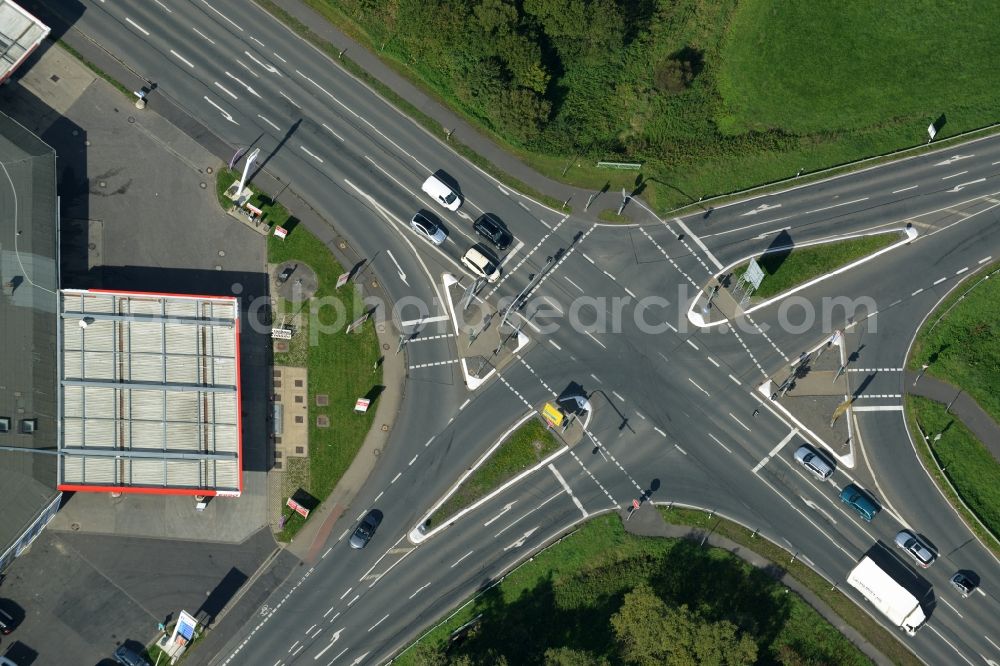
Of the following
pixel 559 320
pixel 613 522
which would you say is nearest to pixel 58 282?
pixel 559 320

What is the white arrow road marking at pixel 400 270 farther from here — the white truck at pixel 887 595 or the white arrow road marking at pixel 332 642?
the white truck at pixel 887 595

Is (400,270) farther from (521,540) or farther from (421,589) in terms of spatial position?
(421,589)

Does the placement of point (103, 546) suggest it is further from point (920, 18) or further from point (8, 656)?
point (920, 18)

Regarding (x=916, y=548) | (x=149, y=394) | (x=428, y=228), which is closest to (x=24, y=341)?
(x=149, y=394)

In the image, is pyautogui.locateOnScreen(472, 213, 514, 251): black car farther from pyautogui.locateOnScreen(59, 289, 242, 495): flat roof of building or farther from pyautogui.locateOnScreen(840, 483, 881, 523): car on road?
pyautogui.locateOnScreen(840, 483, 881, 523): car on road

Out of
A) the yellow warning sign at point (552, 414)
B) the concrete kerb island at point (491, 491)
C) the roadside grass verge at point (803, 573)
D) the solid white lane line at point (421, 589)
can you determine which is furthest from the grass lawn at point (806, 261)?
the solid white lane line at point (421, 589)
